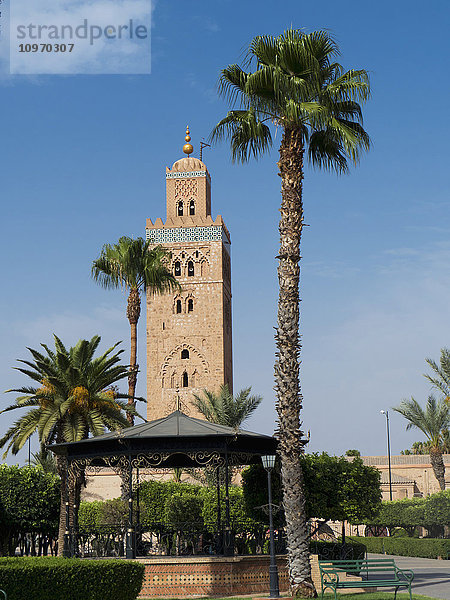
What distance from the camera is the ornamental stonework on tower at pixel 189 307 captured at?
218 ft

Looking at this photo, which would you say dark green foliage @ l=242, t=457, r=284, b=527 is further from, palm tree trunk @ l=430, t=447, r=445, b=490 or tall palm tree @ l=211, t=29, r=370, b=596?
palm tree trunk @ l=430, t=447, r=445, b=490

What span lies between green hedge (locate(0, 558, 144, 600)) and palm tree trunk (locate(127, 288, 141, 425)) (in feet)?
56.0

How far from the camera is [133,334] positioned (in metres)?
35.5

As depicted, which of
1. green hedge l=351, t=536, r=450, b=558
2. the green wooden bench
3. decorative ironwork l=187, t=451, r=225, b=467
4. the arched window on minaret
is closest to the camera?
the green wooden bench

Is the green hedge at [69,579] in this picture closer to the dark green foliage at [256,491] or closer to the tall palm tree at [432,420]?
the dark green foliage at [256,491]

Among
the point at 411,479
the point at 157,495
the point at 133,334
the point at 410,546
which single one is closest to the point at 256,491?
the point at 133,334

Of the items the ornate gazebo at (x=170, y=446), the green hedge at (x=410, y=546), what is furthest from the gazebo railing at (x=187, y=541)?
the green hedge at (x=410, y=546)

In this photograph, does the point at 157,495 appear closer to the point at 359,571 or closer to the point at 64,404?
the point at 64,404

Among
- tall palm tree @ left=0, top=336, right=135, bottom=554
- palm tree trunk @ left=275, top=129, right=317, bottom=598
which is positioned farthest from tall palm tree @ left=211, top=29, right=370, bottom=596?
tall palm tree @ left=0, top=336, right=135, bottom=554

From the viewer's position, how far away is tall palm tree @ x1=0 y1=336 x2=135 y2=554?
28016 mm

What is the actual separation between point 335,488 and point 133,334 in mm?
13484

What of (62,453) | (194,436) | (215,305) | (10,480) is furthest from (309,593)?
(215,305)

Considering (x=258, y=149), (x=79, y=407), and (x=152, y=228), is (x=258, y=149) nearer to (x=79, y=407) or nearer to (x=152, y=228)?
(x=79, y=407)

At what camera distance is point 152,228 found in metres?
69.7
